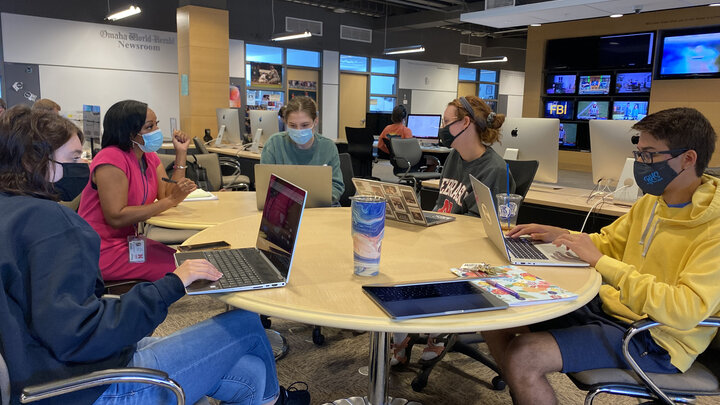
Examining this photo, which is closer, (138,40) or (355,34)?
(138,40)

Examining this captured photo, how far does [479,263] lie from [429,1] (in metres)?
10.8

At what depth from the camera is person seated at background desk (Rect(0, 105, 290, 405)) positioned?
103 centimetres

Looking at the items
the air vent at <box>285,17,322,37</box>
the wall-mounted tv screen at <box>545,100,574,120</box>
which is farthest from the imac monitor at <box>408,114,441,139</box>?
the air vent at <box>285,17,322,37</box>

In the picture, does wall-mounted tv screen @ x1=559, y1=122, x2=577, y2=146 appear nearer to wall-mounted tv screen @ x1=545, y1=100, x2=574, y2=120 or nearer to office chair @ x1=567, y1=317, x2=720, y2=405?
wall-mounted tv screen @ x1=545, y1=100, x2=574, y2=120

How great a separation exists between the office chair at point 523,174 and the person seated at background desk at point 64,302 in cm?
183

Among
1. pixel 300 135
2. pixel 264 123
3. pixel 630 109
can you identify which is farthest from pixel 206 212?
pixel 630 109

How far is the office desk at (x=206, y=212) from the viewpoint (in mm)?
2293

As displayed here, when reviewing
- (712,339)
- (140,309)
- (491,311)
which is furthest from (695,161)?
(140,309)

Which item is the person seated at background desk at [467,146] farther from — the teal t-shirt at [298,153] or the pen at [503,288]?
the pen at [503,288]

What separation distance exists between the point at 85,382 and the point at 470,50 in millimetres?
15843

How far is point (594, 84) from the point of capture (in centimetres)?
873

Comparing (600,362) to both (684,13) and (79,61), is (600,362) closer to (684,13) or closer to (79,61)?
(684,13)

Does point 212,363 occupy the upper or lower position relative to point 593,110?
lower

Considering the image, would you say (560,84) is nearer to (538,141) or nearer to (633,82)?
(633,82)
